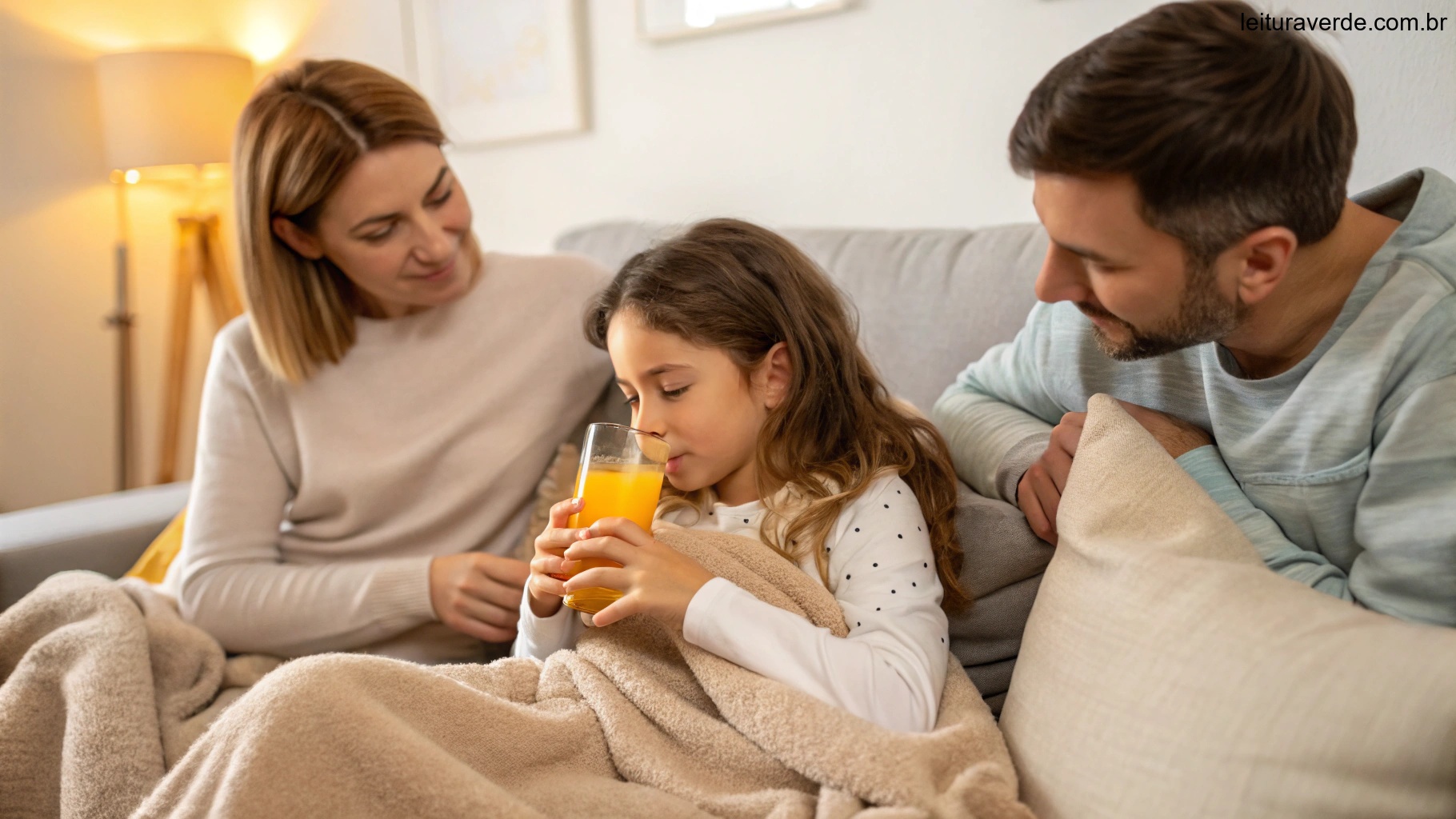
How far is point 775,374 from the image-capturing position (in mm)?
1307

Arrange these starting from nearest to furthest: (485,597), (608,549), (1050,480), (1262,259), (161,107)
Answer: (1262,259) < (608,549) < (1050,480) < (485,597) < (161,107)

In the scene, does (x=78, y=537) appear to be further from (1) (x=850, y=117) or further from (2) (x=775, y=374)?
(1) (x=850, y=117)

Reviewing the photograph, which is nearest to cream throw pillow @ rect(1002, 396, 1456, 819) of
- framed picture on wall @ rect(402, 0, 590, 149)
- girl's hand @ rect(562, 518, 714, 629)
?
girl's hand @ rect(562, 518, 714, 629)

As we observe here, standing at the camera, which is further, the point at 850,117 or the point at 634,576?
the point at 850,117

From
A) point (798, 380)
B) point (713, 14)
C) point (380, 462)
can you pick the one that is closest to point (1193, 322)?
point (798, 380)

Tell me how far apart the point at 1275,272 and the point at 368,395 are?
1313mm

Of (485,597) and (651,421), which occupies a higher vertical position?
(651,421)

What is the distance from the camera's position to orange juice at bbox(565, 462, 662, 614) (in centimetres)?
107

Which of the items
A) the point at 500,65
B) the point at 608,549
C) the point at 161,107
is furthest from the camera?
the point at 161,107

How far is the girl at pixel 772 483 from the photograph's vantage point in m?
1.03

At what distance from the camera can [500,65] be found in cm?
267

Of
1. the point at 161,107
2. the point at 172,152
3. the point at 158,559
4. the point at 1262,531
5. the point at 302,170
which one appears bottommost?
the point at 158,559

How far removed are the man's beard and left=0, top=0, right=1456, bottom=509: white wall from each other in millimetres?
651

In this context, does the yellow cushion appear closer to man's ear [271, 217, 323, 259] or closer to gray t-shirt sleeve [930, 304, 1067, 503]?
man's ear [271, 217, 323, 259]
